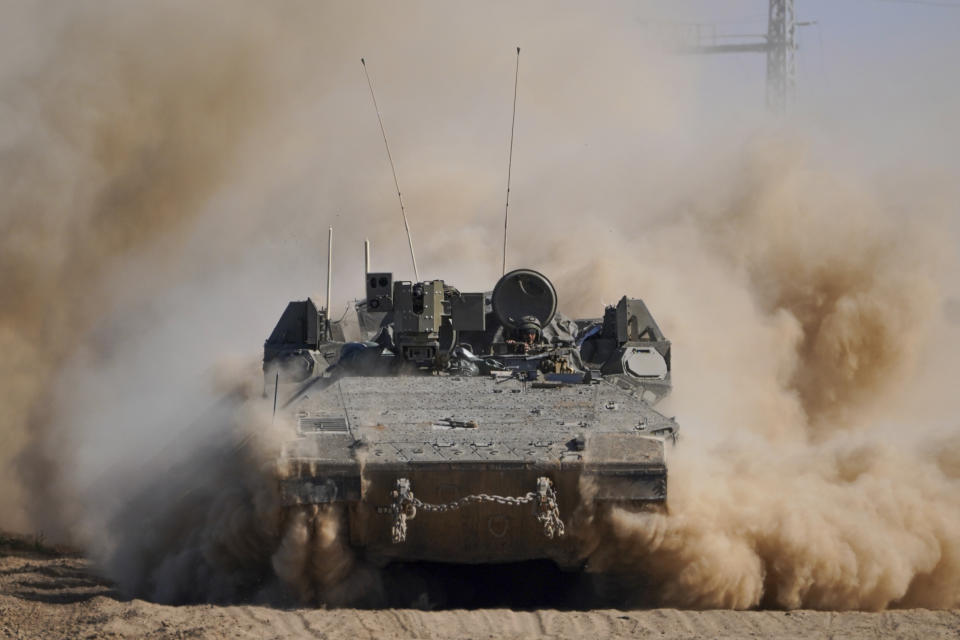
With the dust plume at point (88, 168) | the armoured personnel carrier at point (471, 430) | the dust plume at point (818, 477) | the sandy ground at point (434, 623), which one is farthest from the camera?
the dust plume at point (88, 168)

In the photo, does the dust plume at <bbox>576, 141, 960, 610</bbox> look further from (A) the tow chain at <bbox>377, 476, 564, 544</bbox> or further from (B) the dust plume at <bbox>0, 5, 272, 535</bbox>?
(B) the dust plume at <bbox>0, 5, 272, 535</bbox>

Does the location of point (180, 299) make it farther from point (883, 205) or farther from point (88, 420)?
point (883, 205)

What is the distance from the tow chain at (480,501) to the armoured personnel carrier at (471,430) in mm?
10

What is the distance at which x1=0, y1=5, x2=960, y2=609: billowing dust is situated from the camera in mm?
13492

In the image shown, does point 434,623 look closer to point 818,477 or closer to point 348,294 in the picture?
point 818,477

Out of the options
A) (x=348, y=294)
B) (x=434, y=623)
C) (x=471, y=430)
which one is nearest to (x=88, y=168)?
(x=348, y=294)

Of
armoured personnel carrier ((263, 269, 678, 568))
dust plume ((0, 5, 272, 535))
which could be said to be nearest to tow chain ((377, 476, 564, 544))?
armoured personnel carrier ((263, 269, 678, 568))

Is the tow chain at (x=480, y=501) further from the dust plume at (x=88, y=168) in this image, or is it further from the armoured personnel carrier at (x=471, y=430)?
the dust plume at (x=88, y=168)

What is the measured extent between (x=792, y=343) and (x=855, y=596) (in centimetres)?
1348

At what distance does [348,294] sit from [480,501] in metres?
15.6

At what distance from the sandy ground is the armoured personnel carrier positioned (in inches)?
25.3

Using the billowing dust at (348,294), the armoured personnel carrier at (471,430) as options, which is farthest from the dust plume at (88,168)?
the armoured personnel carrier at (471,430)

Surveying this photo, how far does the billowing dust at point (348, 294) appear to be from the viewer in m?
13.5

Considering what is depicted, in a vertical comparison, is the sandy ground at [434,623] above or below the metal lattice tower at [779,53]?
below
